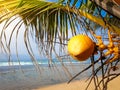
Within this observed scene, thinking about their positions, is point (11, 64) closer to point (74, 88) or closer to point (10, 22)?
point (10, 22)

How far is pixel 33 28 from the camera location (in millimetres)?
1871

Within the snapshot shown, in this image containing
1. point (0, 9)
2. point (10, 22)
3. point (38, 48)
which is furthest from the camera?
point (38, 48)

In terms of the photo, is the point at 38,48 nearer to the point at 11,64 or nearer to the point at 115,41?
the point at 11,64

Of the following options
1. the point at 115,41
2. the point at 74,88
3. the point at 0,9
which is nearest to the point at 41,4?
the point at 0,9

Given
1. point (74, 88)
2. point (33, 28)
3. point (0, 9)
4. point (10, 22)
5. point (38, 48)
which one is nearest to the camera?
point (10, 22)

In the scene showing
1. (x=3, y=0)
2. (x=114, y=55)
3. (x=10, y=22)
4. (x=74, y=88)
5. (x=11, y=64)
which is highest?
(x=3, y=0)

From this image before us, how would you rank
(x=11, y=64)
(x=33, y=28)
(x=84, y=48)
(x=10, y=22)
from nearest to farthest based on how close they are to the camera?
(x=84, y=48) → (x=10, y=22) → (x=11, y=64) → (x=33, y=28)

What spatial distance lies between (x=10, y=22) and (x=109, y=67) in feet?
1.54

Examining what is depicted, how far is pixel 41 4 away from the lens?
1459 mm

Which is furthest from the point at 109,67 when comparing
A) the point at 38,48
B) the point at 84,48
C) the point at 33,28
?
the point at 33,28

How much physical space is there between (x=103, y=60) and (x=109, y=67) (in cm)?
4

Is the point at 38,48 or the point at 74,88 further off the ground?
the point at 38,48

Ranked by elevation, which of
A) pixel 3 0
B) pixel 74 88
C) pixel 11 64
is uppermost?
pixel 3 0

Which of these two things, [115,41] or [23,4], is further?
[23,4]
